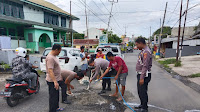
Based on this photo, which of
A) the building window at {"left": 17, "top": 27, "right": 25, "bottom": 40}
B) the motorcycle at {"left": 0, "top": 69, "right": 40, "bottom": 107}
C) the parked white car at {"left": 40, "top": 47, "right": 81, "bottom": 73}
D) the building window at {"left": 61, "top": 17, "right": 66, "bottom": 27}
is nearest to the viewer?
the motorcycle at {"left": 0, "top": 69, "right": 40, "bottom": 107}

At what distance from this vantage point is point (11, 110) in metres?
3.33

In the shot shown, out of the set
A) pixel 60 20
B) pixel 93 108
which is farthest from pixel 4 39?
pixel 60 20

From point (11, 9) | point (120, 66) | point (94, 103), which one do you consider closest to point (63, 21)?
point (11, 9)

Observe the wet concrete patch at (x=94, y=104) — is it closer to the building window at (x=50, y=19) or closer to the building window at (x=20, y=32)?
the building window at (x=20, y=32)

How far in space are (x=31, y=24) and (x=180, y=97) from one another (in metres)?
16.7

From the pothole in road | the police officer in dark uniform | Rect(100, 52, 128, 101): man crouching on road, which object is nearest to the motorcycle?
the pothole in road

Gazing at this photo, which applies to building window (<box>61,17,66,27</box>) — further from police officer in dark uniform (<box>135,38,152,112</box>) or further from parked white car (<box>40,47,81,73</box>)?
police officer in dark uniform (<box>135,38,152,112</box>)

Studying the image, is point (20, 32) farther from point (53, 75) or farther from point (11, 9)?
point (53, 75)

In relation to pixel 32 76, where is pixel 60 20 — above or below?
above

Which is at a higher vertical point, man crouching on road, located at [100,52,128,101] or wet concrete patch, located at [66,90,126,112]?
man crouching on road, located at [100,52,128,101]

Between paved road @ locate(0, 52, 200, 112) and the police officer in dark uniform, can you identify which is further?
paved road @ locate(0, 52, 200, 112)

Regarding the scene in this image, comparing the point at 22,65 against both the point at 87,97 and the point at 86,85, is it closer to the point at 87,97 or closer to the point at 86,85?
the point at 87,97

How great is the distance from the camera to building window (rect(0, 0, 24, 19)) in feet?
44.9

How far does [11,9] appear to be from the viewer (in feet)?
47.6
